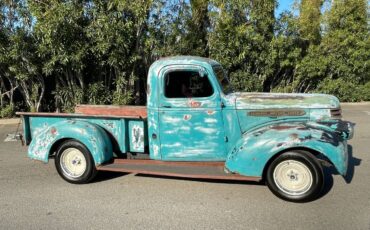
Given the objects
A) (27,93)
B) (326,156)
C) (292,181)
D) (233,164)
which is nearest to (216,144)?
(233,164)

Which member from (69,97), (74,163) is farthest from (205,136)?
(69,97)

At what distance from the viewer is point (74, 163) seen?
5.72m

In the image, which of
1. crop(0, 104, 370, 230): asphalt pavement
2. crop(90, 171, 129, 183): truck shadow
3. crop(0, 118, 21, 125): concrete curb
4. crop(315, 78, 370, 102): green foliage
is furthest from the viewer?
crop(315, 78, 370, 102): green foliage

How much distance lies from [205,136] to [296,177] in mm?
1340

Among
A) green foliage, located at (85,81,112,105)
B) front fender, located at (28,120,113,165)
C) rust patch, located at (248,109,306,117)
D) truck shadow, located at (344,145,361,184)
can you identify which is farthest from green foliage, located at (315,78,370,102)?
front fender, located at (28,120,113,165)

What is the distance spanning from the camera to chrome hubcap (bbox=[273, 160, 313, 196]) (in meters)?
4.76

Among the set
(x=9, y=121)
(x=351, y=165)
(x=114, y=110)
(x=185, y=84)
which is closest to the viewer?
(x=185, y=84)

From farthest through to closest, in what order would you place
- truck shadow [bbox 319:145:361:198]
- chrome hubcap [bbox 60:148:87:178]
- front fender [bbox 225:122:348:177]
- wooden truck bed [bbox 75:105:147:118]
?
wooden truck bed [bbox 75:105:147:118]
chrome hubcap [bbox 60:148:87:178]
truck shadow [bbox 319:145:361:198]
front fender [bbox 225:122:348:177]

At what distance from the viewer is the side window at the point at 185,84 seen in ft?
17.5

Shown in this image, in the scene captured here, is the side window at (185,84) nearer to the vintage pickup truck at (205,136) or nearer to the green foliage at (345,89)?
the vintage pickup truck at (205,136)

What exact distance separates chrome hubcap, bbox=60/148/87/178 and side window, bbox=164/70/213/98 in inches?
64.7

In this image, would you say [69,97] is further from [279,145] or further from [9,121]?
[279,145]

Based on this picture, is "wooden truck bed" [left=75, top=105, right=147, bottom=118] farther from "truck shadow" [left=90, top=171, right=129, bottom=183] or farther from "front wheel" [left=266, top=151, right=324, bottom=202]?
"front wheel" [left=266, top=151, right=324, bottom=202]

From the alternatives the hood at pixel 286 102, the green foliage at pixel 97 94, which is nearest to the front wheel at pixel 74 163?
the hood at pixel 286 102
